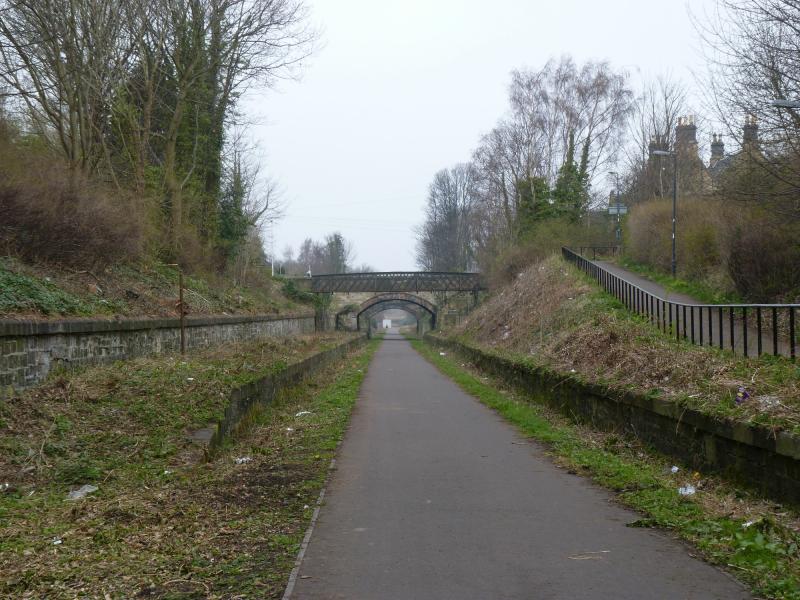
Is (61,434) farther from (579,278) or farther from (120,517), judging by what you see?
(579,278)

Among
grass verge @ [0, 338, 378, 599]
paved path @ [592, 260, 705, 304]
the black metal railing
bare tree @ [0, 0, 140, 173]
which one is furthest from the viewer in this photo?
paved path @ [592, 260, 705, 304]

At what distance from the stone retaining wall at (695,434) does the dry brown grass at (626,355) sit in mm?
180

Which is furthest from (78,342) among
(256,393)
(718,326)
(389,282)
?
(389,282)

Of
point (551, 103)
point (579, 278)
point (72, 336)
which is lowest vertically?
point (72, 336)

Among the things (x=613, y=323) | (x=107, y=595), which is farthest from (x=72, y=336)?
(x=613, y=323)

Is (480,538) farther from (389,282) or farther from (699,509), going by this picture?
(389,282)

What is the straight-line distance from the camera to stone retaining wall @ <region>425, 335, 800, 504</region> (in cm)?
644

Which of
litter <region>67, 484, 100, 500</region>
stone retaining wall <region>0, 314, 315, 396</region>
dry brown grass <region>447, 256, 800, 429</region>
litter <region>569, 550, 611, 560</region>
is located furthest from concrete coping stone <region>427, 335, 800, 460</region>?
stone retaining wall <region>0, 314, 315, 396</region>

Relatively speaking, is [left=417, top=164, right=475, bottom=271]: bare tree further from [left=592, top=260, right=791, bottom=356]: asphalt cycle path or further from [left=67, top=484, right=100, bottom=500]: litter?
[left=67, top=484, right=100, bottom=500]: litter

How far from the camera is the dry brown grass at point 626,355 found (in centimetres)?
773

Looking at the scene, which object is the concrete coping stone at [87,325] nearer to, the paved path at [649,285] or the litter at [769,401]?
the litter at [769,401]

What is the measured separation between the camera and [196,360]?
1558 centimetres

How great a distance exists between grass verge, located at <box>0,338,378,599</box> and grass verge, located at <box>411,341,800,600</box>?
3035 mm

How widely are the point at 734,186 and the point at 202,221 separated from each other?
2103 cm
